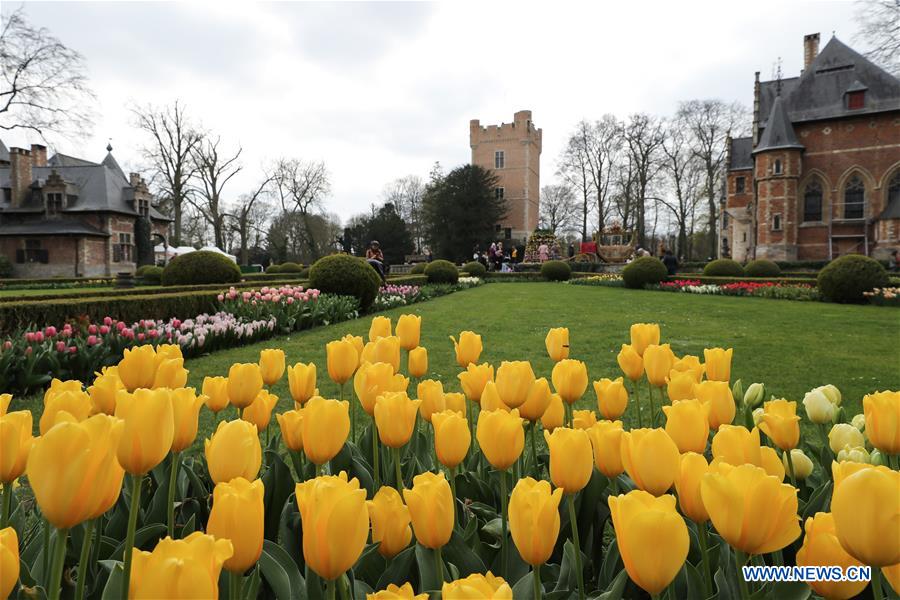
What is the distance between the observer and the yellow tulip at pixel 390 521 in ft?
3.34

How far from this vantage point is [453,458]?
120cm

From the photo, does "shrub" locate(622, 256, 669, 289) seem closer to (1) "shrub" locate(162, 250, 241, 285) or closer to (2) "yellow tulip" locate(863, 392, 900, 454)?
(1) "shrub" locate(162, 250, 241, 285)

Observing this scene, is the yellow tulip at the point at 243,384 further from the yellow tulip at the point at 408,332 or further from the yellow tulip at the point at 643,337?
the yellow tulip at the point at 643,337

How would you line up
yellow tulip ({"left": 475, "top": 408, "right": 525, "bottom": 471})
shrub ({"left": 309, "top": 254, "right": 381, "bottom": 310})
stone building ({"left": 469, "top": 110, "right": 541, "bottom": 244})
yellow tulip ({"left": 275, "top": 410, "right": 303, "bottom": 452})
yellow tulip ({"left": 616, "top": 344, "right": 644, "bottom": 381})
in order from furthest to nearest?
stone building ({"left": 469, "top": 110, "right": 541, "bottom": 244}) → shrub ({"left": 309, "top": 254, "right": 381, "bottom": 310}) → yellow tulip ({"left": 616, "top": 344, "right": 644, "bottom": 381}) → yellow tulip ({"left": 275, "top": 410, "right": 303, "bottom": 452}) → yellow tulip ({"left": 475, "top": 408, "right": 525, "bottom": 471})

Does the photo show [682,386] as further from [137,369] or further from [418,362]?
[137,369]

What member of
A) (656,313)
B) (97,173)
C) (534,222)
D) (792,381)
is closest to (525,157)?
(534,222)

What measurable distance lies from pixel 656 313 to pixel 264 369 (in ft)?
36.3

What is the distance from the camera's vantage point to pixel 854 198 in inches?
1228

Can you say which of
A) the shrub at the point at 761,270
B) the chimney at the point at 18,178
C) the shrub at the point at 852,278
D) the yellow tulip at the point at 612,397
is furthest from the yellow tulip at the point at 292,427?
the chimney at the point at 18,178

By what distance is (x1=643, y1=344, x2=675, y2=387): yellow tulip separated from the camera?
1.84 metres

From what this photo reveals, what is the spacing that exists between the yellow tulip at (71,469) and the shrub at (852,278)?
16951mm

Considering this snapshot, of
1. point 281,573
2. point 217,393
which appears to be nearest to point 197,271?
point 217,393

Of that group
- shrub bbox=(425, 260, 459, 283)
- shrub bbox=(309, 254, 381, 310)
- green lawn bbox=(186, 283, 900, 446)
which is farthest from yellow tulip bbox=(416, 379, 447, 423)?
shrub bbox=(425, 260, 459, 283)

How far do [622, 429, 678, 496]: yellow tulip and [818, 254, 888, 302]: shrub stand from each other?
53.3ft
